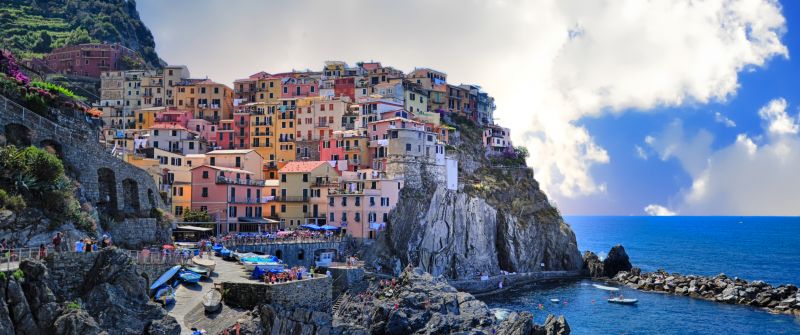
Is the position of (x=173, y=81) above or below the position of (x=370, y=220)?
above

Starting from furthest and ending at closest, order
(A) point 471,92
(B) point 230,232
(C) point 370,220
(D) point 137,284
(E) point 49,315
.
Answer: (A) point 471,92
(C) point 370,220
(B) point 230,232
(D) point 137,284
(E) point 49,315

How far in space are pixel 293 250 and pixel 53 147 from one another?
2746 cm

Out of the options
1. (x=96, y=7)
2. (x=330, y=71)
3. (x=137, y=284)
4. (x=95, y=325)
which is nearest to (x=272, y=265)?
(x=137, y=284)

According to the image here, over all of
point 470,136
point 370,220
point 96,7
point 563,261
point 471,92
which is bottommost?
point 563,261

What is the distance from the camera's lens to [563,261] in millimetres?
103188

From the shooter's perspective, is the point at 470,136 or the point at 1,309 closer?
the point at 1,309

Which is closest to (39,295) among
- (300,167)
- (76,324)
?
(76,324)

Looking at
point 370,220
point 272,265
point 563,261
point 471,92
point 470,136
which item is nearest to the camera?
point 272,265

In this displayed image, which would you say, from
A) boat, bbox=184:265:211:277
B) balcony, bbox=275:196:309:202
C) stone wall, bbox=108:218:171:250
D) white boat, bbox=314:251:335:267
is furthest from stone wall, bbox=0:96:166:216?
balcony, bbox=275:196:309:202

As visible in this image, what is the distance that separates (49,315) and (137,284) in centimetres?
501

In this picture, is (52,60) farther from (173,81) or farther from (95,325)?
(95,325)

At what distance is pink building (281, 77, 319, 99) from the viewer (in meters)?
111

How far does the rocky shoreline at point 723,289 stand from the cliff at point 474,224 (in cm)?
1188

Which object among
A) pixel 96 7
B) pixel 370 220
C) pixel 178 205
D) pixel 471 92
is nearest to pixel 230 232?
pixel 178 205
